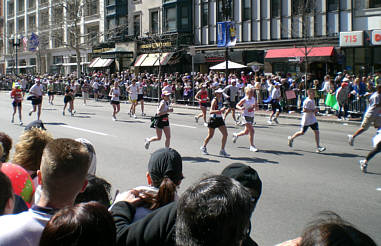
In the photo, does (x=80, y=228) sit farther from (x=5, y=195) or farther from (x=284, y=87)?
(x=284, y=87)

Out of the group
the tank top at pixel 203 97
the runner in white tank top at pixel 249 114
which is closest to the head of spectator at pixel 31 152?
the runner in white tank top at pixel 249 114

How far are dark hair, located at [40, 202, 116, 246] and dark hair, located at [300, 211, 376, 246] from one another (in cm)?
90

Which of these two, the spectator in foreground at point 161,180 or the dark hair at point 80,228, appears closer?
Result: the dark hair at point 80,228

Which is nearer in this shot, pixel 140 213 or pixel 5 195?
pixel 5 195

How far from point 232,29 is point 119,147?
47.0 feet

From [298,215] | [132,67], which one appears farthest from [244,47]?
[298,215]

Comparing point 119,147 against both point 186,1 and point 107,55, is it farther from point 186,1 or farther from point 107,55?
point 107,55

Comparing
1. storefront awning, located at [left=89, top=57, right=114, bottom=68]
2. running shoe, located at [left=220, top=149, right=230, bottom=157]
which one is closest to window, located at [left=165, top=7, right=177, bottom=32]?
storefront awning, located at [left=89, top=57, right=114, bottom=68]

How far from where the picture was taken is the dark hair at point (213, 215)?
1908 millimetres

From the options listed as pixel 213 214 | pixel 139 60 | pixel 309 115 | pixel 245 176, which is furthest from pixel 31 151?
pixel 139 60

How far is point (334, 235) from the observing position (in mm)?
1731

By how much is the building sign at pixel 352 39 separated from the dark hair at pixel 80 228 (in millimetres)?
28014

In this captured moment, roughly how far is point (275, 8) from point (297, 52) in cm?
465

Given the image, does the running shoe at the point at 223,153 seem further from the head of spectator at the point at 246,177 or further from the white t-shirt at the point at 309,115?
the head of spectator at the point at 246,177
